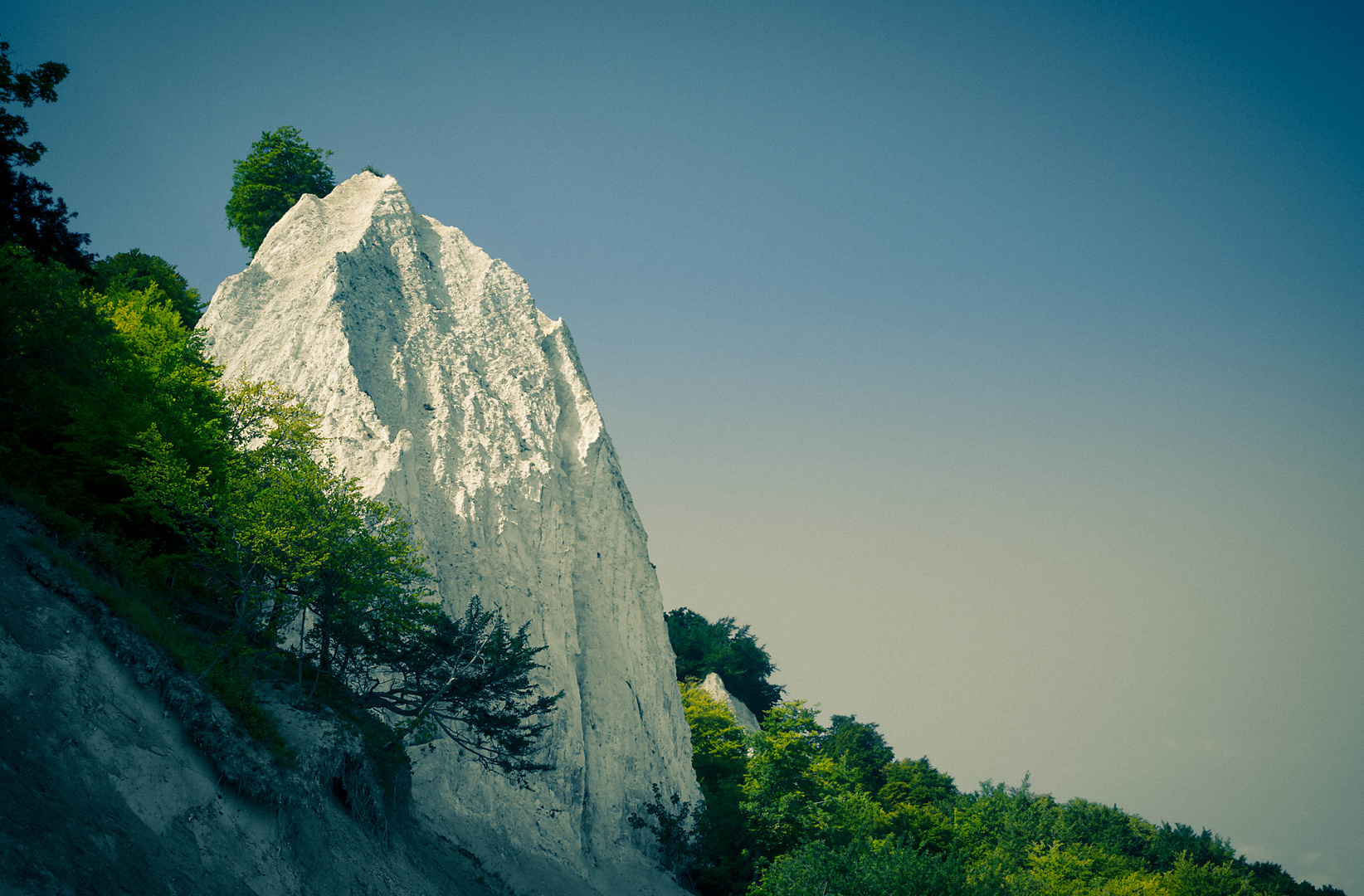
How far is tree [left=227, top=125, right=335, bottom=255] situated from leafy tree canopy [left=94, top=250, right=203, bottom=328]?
5066 millimetres

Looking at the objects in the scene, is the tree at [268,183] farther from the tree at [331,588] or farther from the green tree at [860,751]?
the green tree at [860,751]

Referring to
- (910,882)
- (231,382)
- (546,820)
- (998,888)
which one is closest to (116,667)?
(546,820)

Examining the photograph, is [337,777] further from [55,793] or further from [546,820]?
[546,820]

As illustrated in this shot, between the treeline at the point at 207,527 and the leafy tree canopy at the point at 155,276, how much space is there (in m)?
17.6

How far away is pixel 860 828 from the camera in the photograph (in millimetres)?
38969

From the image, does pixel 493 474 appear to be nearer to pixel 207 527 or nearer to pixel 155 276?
pixel 207 527

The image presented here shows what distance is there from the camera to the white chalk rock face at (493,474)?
3089cm

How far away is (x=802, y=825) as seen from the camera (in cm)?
3872

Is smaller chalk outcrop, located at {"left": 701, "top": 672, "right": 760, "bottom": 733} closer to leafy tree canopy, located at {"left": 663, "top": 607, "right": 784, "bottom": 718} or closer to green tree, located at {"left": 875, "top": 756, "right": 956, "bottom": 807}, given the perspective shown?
leafy tree canopy, located at {"left": 663, "top": 607, "right": 784, "bottom": 718}

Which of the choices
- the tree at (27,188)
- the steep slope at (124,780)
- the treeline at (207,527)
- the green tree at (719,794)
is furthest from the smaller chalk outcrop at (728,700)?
the tree at (27,188)

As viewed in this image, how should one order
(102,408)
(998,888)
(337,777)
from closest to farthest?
(337,777)
(102,408)
(998,888)

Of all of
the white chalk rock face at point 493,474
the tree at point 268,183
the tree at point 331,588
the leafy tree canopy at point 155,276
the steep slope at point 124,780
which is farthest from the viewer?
the tree at point 268,183

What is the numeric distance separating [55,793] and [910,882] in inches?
975

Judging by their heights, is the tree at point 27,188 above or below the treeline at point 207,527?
above
